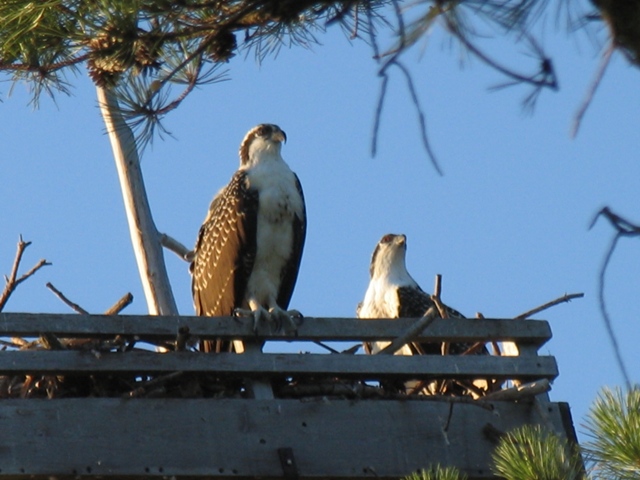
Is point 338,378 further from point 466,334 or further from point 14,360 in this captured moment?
point 14,360

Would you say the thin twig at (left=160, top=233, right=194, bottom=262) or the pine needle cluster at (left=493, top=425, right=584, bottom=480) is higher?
the thin twig at (left=160, top=233, right=194, bottom=262)

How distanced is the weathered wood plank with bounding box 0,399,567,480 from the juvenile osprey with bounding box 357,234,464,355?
255cm

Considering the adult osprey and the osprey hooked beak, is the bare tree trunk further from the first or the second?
the osprey hooked beak

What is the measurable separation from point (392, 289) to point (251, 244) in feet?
5.28

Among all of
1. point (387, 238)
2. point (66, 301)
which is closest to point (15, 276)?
point (66, 301)

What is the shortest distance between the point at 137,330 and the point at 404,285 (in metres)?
3.77

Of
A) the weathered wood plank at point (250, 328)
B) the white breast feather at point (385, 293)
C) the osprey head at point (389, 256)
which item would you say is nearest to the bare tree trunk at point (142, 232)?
the white breast feather at point (385, 293)

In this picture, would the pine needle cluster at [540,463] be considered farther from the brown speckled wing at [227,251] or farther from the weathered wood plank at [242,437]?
the brown speckled wing at [227,251]

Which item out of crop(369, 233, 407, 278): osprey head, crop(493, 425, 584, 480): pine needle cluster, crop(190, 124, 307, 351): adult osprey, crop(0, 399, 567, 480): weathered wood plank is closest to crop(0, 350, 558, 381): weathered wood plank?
crop(0, 399, 567, 480): weathered wood plank

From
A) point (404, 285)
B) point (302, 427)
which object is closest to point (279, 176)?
point (404, 285)

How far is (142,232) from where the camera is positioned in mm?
7754

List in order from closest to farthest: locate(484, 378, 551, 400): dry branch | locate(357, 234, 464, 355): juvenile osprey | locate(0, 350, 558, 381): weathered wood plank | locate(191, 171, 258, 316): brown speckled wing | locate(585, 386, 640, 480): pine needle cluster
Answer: locate(585, 386, 640, 480): pine needle cluster
locate(0, 350, 558, 381): weathered wood plank
locate(484, 378, 551, 400): dry branch
locate(191, 171, 258, 316): brown speckled wing
locate(357, 234, 464, 355): juvenile osprey

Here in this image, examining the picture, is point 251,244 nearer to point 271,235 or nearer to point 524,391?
point 271,235

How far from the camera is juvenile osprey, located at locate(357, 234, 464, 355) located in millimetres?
8255
